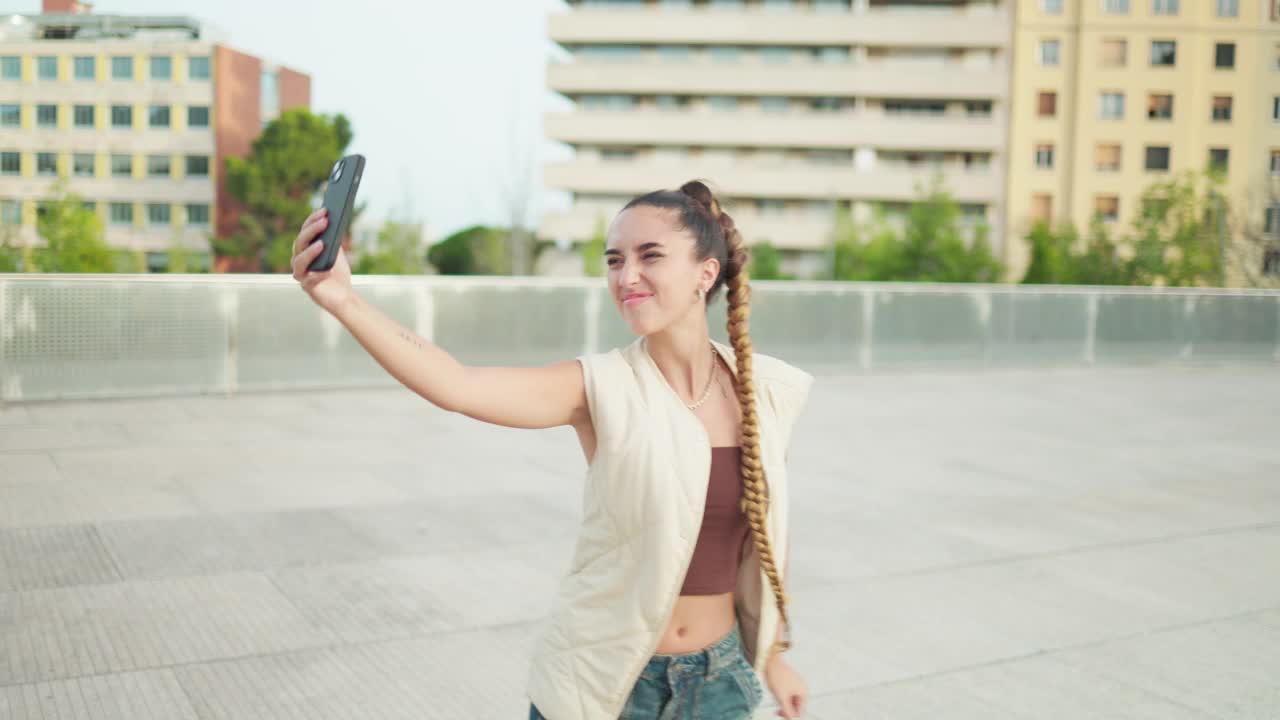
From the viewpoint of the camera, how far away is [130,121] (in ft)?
290

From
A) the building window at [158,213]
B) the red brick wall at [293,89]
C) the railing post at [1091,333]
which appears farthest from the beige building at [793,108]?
the railing post at [1091,333]

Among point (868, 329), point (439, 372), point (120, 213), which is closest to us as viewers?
point (439, 372)

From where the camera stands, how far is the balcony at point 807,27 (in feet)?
241

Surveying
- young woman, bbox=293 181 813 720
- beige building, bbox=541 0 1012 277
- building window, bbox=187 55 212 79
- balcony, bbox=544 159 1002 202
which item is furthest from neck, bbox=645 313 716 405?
building window, bbox=187 55 212 79

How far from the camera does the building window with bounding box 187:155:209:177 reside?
288ft

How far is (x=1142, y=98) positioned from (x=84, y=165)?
71.7 m

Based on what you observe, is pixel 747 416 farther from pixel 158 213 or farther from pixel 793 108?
pixel 158 213

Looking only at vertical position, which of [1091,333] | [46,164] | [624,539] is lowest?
[1091,333]

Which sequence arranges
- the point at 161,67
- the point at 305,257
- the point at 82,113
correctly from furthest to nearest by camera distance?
the point at 161,67
the point at 82,113
the point at 305,257

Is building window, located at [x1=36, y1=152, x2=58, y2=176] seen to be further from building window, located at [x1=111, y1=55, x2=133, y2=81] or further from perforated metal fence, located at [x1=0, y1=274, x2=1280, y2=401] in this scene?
perforated metal fence, located at [x1=0, y1=274, x2=1280, y2=401]

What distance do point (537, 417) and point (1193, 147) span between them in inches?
3015

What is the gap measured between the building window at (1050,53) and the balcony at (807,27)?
2.17 m

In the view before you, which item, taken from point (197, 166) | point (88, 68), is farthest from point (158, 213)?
point (88, 68)

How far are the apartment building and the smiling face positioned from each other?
291 ft
